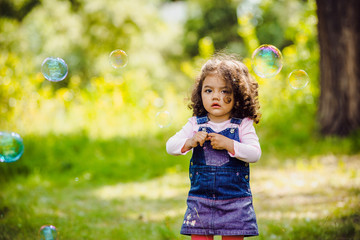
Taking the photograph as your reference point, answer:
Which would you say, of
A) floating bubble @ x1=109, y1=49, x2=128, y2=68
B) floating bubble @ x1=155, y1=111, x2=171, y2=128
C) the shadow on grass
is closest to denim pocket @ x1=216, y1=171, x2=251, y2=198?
floating bubble @ x1=155, y1=111, x2=171, y2=128

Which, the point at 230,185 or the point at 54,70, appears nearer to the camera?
the point at 230,185

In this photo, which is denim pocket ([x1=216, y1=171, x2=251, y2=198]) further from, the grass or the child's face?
the grass

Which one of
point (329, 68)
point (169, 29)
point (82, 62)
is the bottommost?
point (329, 68)

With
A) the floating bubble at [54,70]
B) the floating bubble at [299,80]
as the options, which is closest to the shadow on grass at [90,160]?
the floating bubble at [54,70]

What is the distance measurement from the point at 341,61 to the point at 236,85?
4.61 meters

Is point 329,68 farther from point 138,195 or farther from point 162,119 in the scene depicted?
point 162,119

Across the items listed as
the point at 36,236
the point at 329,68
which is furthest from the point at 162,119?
the point at 329,68

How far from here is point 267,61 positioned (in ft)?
9.83

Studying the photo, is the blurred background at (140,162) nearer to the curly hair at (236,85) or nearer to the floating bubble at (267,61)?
the curly hair at (236,85)

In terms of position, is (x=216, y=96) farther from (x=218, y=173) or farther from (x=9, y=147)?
(x=9, y=147)

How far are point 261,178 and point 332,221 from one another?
202 cm

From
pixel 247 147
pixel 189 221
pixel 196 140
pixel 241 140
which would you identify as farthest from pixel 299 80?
pixel 189 221

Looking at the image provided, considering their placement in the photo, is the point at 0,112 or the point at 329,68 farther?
the point at 329,68

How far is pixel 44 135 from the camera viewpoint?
622 centimetres
